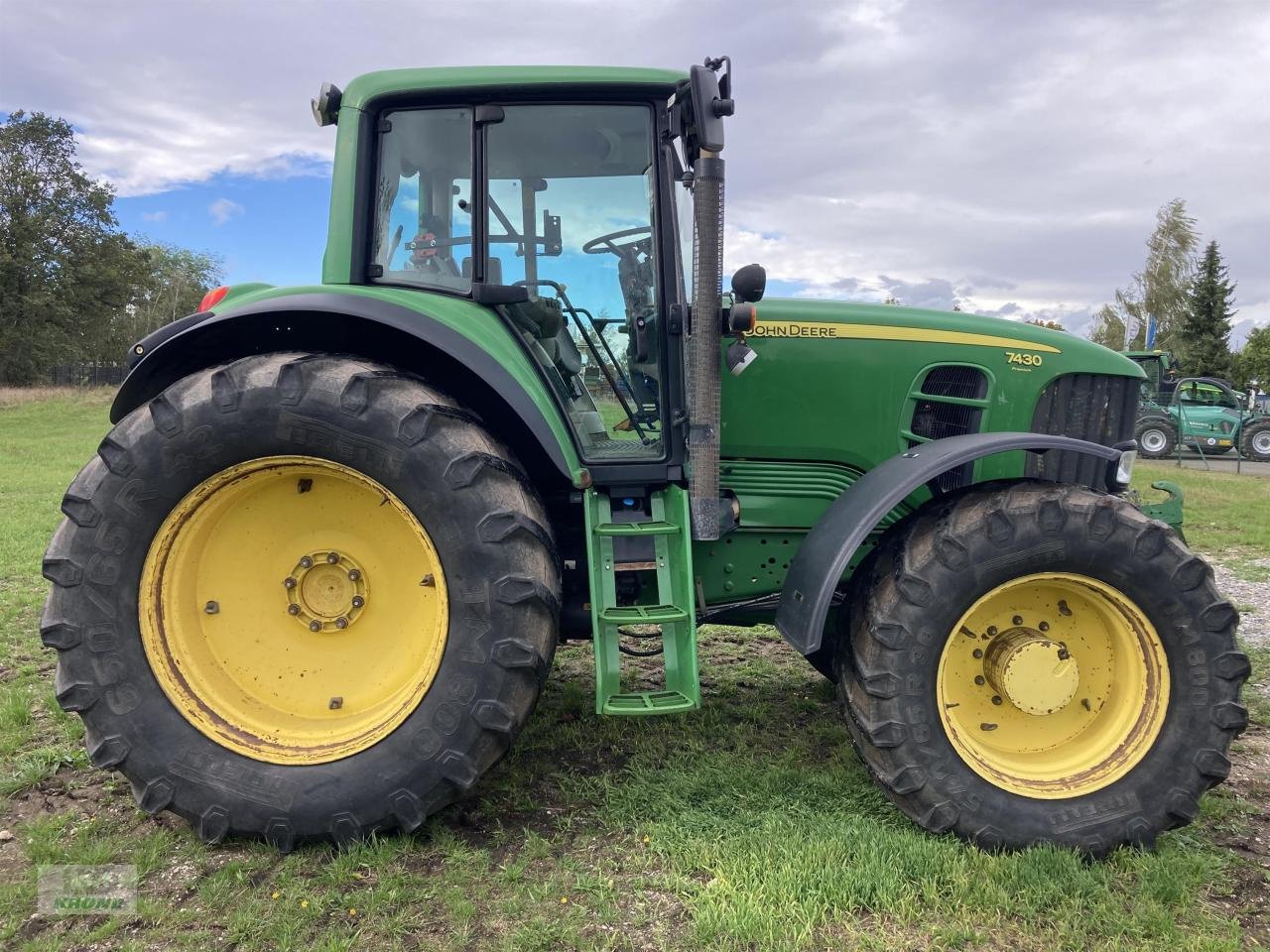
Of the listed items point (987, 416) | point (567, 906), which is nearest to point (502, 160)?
point (987, 416)

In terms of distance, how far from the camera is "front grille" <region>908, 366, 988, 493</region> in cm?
330

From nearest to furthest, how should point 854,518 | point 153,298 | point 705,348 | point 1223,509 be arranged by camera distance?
1. point 854,518
2. point 705,348
3. point 1223,509
4. point 153,298

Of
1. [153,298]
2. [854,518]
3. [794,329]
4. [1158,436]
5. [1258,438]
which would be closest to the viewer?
[854,518]

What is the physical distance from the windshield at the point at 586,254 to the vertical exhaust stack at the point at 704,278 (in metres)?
0.16

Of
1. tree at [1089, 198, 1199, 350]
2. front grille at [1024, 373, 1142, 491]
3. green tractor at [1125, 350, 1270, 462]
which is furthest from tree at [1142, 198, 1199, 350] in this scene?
front grille at [1024, 373, 1142, 491]

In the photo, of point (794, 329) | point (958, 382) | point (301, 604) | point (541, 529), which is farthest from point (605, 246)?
point (301, 604)

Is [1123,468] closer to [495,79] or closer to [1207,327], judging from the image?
[495,79]

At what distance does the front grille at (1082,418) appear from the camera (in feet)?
11.0

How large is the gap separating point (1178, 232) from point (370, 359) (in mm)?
43825

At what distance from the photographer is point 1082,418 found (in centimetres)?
339

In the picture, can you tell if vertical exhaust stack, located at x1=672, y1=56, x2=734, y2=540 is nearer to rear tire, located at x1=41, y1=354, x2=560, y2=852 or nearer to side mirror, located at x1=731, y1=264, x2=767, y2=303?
side mirror, located at x1=731, y1=264, x2=767, y2=303

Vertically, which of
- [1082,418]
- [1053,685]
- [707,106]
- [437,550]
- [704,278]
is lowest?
[1053,685]

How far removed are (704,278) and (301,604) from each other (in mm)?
1783

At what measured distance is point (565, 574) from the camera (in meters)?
3.17
